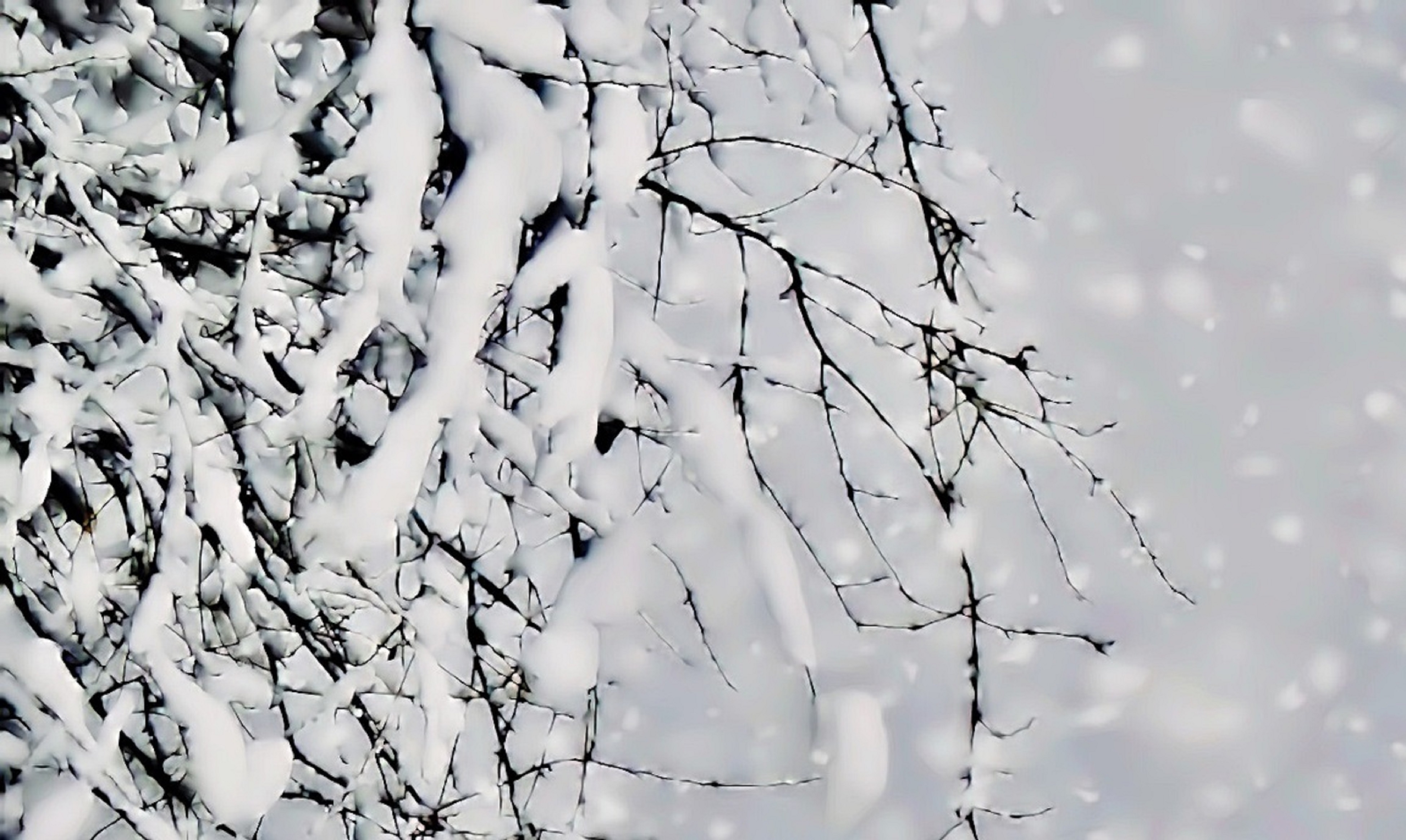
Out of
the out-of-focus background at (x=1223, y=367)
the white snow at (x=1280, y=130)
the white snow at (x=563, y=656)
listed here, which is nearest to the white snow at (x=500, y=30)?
the white snow at (x=563, y=656)

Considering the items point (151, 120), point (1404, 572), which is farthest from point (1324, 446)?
point (151, 120)

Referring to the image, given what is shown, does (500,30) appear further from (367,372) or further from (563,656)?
(367,372)

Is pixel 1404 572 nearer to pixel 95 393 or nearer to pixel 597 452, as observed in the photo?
pixel 597 452

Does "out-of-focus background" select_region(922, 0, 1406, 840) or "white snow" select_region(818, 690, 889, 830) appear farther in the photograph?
"out-of-focus background" select_region(922, 0, 1406, 840)

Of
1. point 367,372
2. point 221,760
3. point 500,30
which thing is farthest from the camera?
point 367,372

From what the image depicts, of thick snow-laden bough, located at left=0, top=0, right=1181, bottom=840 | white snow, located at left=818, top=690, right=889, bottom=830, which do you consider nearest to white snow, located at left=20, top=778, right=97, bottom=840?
thick snow-laden bough, located at left=0, top=0, right=1181, bottom=840

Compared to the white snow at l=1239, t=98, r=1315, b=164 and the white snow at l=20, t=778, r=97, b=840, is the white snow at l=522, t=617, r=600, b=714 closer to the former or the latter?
the white snow at l=20, t=778, r=97, b=840

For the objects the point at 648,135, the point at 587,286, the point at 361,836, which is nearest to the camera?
the point at 587,286

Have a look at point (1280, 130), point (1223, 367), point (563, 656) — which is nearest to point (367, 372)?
point (563, 656)

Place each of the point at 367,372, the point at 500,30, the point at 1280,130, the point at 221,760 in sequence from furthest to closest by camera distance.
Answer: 1. the point at 1280,130
2. the point at 367,372
3. the point at 221,760
4. the point at 500,30

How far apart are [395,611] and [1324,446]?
5.19 ft

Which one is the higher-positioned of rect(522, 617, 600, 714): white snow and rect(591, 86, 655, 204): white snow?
rect(591, 86, 655, 204): white snow

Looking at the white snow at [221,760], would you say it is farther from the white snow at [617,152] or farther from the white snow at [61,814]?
the white snow at [617,152]

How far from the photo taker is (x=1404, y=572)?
1966 mm
